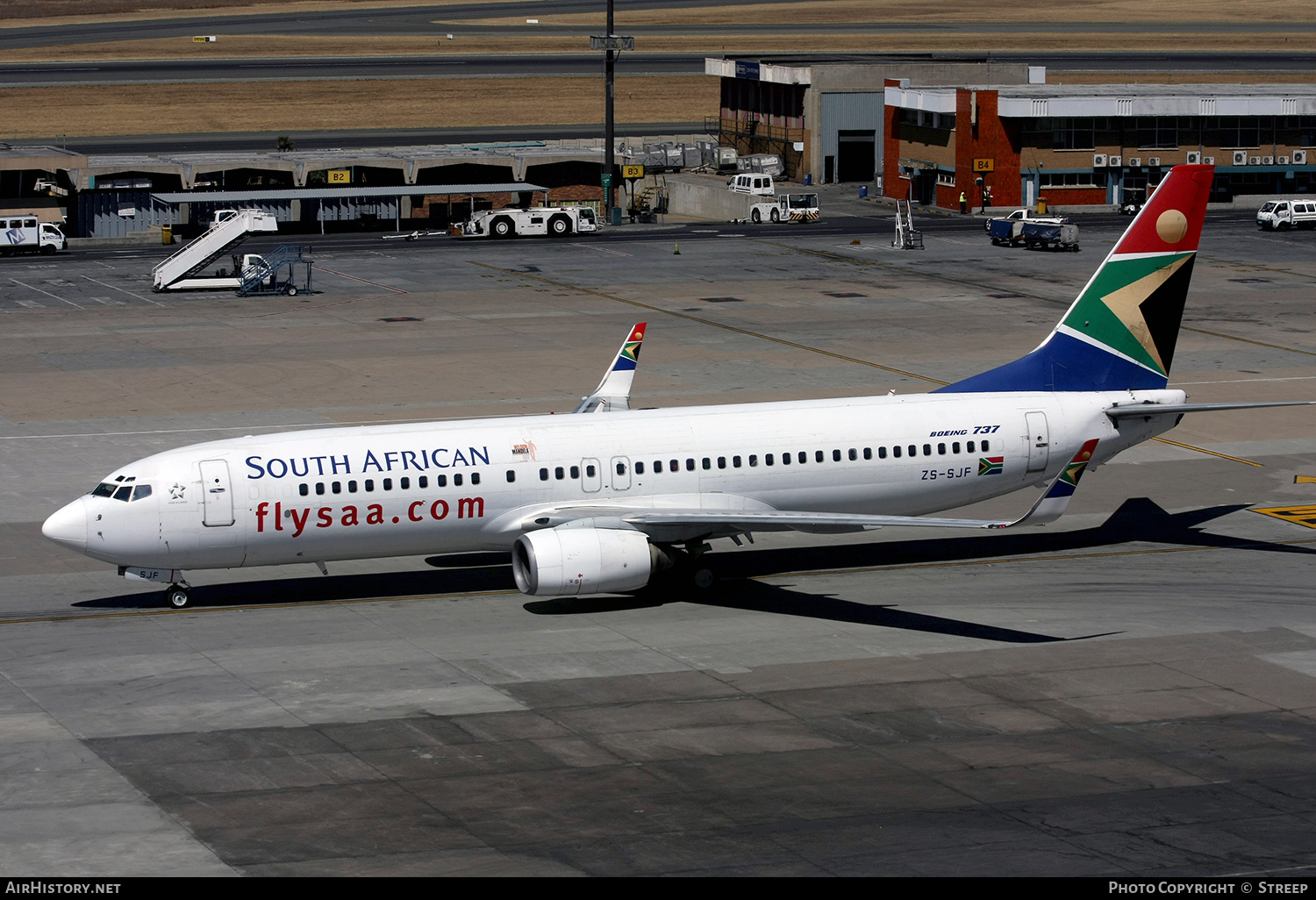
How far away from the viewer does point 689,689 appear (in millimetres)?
34594

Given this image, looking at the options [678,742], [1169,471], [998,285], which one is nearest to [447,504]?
[678,742]

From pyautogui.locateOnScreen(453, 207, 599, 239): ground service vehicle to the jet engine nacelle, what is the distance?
82.0m

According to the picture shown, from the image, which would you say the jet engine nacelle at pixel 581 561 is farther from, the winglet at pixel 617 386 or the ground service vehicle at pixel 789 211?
the ground service vehicle at pixel 789 211

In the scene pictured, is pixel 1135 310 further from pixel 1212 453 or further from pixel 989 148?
pixel 989 148

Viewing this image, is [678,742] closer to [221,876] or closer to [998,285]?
[221,876]

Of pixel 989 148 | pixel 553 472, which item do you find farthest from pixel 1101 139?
pixel 553 472

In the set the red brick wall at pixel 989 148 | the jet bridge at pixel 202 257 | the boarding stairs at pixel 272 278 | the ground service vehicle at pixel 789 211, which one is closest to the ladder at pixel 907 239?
the ground service vehicle at pixel 789 211

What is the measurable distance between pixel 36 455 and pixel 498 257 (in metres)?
55.2

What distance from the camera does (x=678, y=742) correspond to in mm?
31453

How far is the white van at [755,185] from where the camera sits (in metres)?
134

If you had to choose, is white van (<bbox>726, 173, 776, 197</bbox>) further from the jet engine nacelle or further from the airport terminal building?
the jet engine nacelle

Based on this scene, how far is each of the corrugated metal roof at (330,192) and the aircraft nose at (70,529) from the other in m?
A: 85.8

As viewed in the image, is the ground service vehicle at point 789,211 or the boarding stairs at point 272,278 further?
the ground service vehicle at point 789,211

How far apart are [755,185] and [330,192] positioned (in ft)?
111
